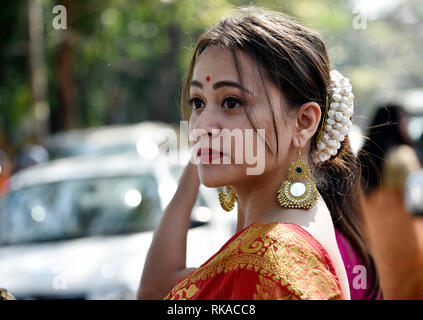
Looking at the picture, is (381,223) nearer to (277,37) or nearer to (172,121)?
(277,37)

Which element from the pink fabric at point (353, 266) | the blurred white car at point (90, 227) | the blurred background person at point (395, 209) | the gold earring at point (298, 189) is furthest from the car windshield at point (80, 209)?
the gold earring at point (298, 189)

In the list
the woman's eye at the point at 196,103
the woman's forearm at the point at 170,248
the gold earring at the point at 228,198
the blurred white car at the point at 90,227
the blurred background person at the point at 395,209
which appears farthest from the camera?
the blurred white car at the point at 90,227

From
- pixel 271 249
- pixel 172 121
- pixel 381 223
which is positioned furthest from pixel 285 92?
pixel 172 121

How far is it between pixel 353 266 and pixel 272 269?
65 cm

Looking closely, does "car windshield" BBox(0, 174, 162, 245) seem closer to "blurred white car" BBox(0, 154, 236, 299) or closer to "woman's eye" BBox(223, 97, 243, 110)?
"blurred white car" BBox(0, 154, 236, 299)

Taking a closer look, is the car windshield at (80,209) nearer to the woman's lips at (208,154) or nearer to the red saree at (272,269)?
the woman's lips at (208,154)

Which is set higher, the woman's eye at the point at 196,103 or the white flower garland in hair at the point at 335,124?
the woman's eye at the point at 196,103

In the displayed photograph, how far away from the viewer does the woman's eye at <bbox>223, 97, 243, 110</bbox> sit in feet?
4.70

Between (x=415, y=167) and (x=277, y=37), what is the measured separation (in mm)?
3178

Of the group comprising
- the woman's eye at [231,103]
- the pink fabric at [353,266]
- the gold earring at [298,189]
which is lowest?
the pink fabric at [353,266]

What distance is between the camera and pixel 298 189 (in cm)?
142

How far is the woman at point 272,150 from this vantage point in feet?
4.04

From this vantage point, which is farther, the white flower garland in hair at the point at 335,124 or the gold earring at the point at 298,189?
the white flower garland in hair at the point at 335,124

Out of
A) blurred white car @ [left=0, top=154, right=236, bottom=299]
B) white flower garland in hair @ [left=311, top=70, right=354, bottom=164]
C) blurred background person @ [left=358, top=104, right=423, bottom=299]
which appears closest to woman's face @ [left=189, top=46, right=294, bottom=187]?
white flower garland in hair @ [left=311, top=70, right=354, bottom=164]
